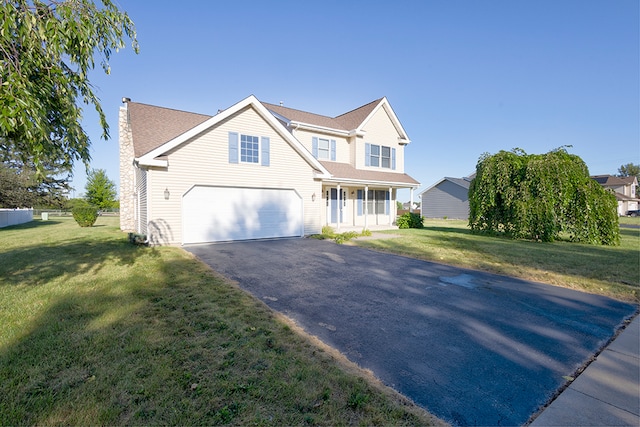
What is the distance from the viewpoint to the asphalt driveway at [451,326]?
2.54 m

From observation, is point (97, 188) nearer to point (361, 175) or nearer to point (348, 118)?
point (348, 118)

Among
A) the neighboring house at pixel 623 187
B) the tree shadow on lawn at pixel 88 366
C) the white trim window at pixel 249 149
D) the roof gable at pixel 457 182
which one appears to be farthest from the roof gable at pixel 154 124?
the neighboring house at pixel 623 187

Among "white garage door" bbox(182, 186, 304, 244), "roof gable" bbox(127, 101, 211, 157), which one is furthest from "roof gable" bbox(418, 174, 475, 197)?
"roof gable" bbox(127, 101, 211, 157)

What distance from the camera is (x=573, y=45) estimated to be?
41.9 ft

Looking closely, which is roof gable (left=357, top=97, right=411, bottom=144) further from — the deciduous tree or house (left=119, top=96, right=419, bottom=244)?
the deciduous tree

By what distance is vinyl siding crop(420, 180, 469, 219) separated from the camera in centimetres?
3181

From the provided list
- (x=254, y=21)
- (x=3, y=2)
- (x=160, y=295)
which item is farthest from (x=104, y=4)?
(x=254, y=21)

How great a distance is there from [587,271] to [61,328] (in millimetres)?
10711

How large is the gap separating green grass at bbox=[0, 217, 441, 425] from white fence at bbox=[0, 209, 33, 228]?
23.2 metres

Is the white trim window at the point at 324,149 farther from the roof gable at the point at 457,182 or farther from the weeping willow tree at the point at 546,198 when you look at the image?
the roof gable at the point at 457,182

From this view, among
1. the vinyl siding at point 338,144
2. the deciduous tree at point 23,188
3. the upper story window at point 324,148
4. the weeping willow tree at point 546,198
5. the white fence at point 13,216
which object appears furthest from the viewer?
the deciduous tree at point 23,188

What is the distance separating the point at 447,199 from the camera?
33688 mm

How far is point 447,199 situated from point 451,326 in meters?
32.9

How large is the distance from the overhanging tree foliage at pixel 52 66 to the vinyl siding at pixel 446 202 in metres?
32.5
